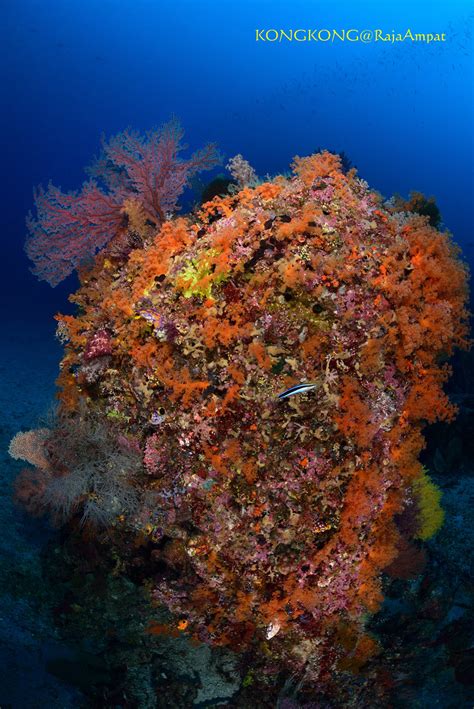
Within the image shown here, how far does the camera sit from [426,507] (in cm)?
498

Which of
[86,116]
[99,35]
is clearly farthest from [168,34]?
[86,116]

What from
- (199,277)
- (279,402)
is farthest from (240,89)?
(279,402)

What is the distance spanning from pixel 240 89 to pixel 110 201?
86902 mm

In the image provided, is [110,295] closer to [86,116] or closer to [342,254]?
[342,254]

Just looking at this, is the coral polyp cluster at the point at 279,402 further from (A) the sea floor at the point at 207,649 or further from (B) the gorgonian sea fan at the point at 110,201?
(B) the gorgonian sea fan at the point at 110,201

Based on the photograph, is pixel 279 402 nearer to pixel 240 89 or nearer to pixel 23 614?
pixel 23 614

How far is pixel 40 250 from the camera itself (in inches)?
201

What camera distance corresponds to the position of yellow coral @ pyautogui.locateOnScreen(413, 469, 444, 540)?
16.2 feet

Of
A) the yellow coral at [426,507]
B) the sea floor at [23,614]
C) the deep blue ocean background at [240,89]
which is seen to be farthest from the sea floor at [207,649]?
the deep blue ocean background at [240,89]

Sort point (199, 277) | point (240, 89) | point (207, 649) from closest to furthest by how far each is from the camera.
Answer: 1. point (199, 277)
2. point (207, 649)
3. point (240, 89)

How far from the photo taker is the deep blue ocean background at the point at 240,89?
5769 cm

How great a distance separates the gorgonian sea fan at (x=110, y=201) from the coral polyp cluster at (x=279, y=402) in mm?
1044

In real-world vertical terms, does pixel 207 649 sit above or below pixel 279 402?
below

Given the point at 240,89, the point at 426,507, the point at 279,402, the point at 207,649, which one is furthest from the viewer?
the point at 240,89
